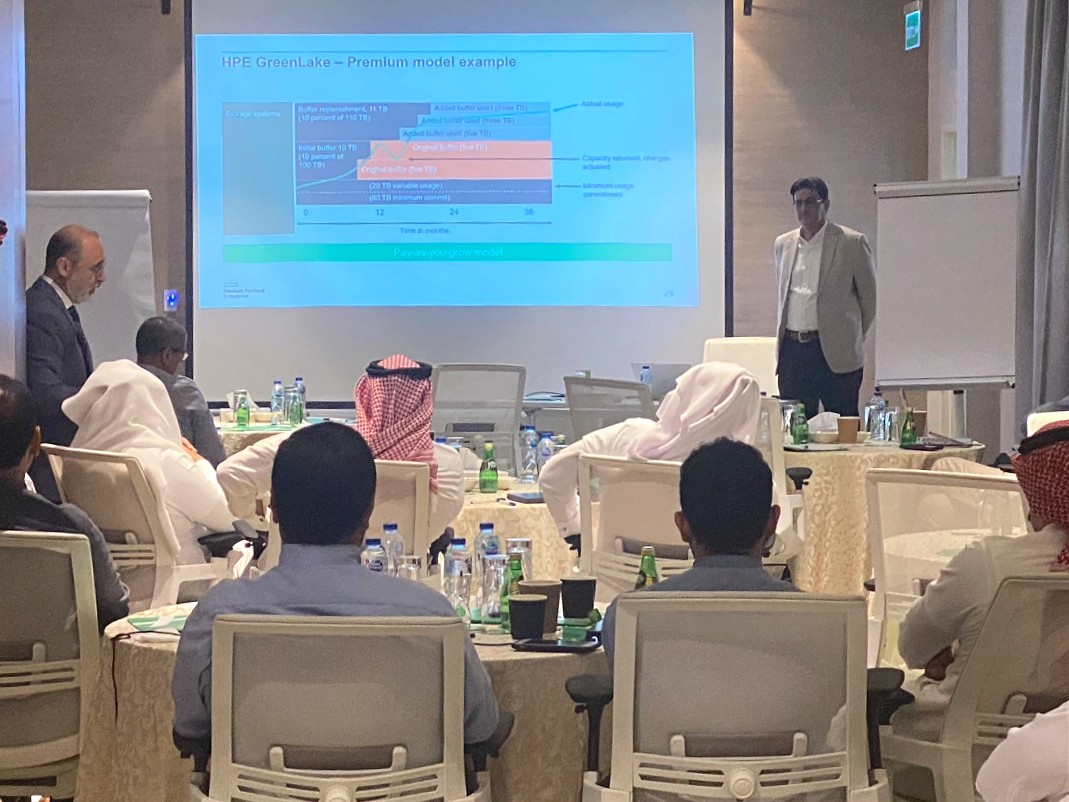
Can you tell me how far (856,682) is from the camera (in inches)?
91.4

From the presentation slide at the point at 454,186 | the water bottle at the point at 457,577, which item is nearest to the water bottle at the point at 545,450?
the water bottle at the point at 457,577

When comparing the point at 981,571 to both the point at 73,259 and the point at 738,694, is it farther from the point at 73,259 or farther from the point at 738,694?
the point at 73,259

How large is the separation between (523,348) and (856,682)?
7188 millimetres

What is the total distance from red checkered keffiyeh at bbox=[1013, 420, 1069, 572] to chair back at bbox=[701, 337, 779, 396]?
5.66 meters

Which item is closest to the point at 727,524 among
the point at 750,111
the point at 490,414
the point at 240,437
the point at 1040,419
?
the point at 1040,419

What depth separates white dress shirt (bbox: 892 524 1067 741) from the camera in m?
2.71

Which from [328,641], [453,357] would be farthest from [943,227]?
[328,641]

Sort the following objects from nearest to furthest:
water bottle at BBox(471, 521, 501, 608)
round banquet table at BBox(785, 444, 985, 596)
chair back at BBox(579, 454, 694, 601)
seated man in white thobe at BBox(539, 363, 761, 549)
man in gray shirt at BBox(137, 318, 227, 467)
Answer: water bottle at BBox(471, 521, 501, 608) → chair back at BBox(579, 454, 694, 601) → seated man in white thobe at BBox(539, 363, 761, 549) → man in gray shirt at BBox(137, 318, 227, 467) → round banquet table at BBox(785, 444, 985, 596)

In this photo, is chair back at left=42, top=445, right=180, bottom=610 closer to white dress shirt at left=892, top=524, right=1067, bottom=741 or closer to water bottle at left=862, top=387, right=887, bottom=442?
white dress shirt at left=892, top=524, right=1067, bottom=741

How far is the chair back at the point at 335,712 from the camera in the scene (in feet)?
7.36

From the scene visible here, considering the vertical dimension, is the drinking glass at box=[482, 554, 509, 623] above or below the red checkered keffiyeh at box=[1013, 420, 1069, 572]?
below

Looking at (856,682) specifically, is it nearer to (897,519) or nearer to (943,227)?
(897,519)

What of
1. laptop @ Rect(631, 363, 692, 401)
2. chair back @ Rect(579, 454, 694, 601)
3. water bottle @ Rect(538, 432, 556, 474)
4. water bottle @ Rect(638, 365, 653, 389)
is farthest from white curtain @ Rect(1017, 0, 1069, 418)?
chair back @ Rect(579, 454, 694, 601)

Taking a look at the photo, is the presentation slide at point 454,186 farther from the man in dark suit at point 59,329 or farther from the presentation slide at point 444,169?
the man in dark suit at point 59,329
